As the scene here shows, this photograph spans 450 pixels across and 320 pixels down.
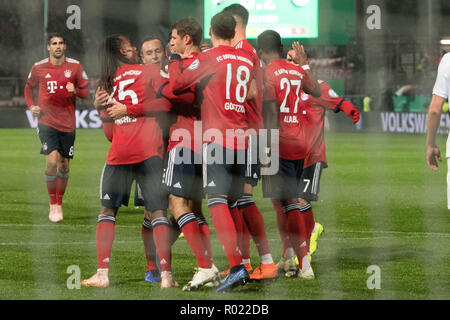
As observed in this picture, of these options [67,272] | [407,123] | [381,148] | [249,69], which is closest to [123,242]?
[67,272]

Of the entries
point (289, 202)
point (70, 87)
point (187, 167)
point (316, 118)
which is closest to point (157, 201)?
point (187, 167)

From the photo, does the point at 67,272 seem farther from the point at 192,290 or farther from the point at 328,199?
the point at 328,199

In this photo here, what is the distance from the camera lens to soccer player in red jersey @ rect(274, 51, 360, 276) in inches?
248

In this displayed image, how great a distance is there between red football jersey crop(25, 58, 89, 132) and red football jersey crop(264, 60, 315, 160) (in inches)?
129

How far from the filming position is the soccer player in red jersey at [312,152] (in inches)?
248

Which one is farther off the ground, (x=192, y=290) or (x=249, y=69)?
(x=249, y=69)

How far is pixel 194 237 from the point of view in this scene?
525cm

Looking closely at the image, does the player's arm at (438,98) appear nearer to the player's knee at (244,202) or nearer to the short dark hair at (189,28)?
the player's knee at (244,202)

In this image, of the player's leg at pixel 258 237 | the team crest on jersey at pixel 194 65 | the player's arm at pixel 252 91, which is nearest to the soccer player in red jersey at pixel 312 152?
the player's leg at pixel 258 237

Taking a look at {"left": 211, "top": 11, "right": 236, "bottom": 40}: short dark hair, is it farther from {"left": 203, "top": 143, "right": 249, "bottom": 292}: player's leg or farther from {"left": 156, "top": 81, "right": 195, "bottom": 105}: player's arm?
{"left": 203, "top": 143, "right": 249, "bottom": 292}: player's leg

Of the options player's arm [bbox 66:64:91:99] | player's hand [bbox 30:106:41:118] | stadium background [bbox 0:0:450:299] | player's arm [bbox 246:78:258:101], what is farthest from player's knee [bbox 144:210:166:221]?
player's hand [bbox 30:106:41:118]
